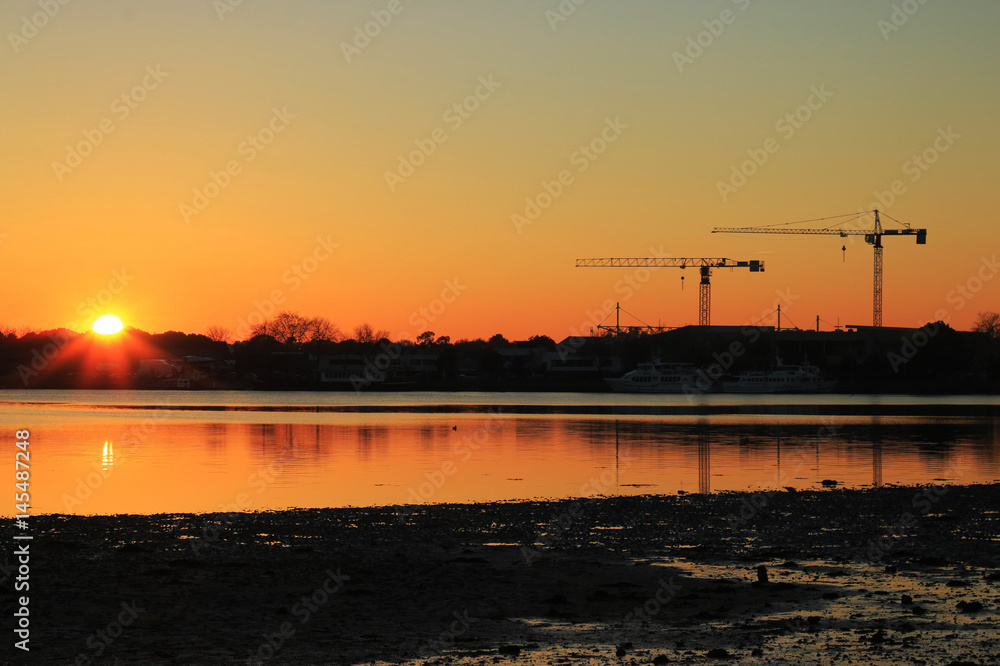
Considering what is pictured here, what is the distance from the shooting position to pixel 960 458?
48250 mm

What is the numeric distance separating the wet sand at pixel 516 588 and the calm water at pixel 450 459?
24.1 feet

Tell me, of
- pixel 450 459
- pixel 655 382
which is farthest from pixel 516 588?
pixel 655 382

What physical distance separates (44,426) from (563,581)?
6466 centimetres

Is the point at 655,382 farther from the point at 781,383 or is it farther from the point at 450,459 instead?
the point at 450,459

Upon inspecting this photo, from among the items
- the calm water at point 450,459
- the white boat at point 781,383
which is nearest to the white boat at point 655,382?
the white boat at point 781,383

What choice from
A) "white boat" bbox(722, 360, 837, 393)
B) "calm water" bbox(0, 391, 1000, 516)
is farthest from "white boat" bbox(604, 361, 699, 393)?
"calm water" bbox(0, 391, 1000, 516)

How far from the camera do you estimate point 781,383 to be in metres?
187

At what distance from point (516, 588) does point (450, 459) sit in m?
30.2

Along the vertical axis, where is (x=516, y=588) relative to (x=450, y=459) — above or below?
above

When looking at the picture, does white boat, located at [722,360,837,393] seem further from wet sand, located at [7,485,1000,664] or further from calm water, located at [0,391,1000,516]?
wet sand, located at [7,485,1000,664]

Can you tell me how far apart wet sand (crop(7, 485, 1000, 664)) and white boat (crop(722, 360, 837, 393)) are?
164 meters

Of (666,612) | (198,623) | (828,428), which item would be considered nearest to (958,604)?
(666,612)

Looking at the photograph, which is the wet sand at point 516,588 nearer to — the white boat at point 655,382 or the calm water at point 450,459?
the calm water at point 450,459

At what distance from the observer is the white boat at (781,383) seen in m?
186
